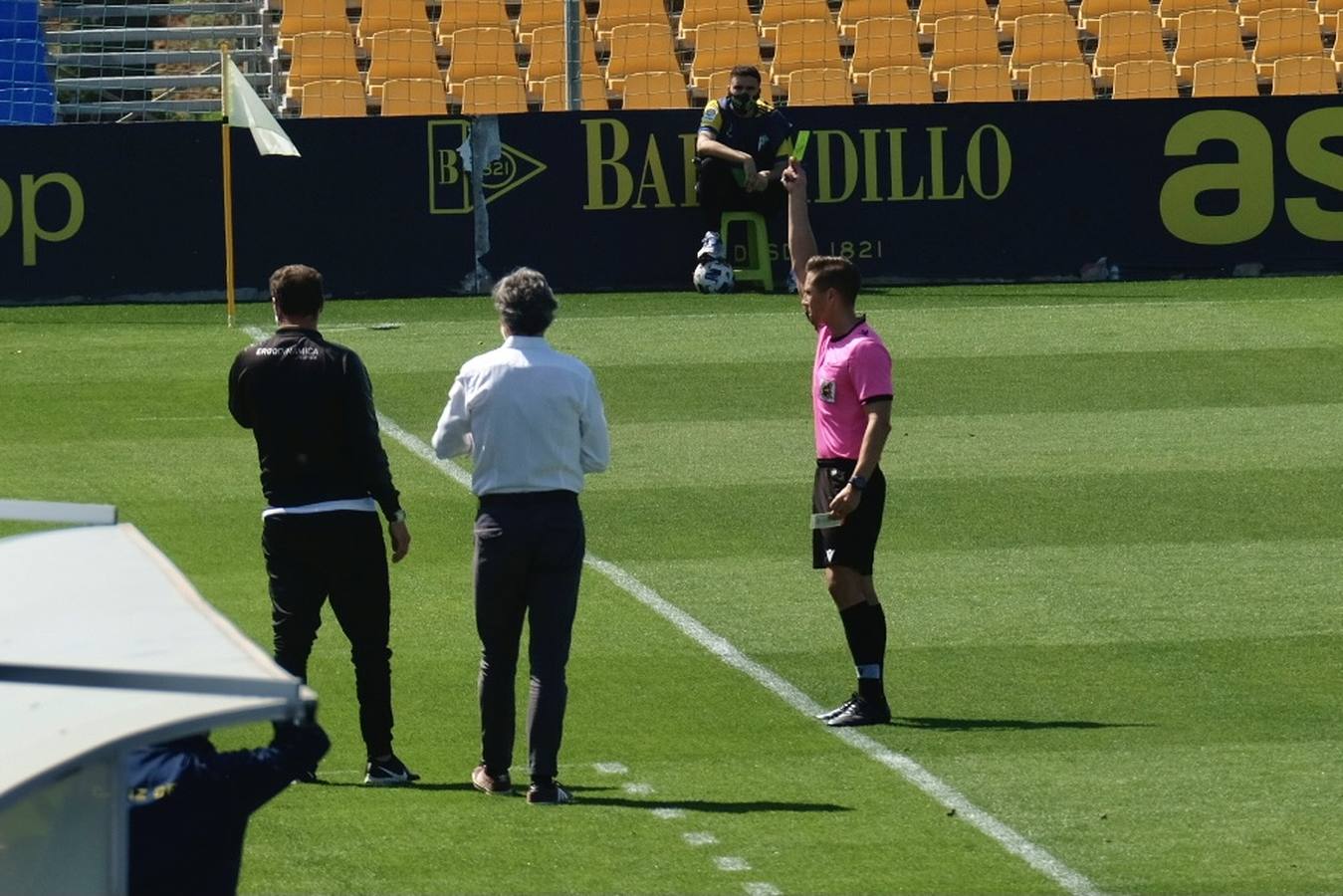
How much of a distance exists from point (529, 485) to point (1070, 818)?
2074 millimetres

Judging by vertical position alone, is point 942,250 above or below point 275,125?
below

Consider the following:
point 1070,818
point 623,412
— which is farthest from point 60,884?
point 623,412

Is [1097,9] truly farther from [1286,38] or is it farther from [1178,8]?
[1286,38]

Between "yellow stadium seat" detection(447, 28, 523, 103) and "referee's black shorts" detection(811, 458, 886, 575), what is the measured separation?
57.6 feet

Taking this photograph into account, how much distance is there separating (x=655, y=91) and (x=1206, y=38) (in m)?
6.72

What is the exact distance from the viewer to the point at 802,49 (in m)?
26.1

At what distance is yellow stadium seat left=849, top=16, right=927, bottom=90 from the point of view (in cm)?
2603

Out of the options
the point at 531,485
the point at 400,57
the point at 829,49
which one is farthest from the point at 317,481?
the point at 829,49

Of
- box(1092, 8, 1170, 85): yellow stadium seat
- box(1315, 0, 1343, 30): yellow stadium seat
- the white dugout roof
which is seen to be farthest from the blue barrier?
the white dugout roof

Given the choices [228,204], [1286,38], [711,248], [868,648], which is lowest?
[868,648]

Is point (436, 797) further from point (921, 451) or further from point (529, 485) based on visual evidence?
point (921, 451)

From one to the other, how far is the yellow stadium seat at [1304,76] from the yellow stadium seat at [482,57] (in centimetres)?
875

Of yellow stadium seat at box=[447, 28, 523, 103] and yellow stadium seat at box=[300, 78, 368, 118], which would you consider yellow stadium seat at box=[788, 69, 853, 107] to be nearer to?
yellow stadium seat at box=[447, 28, 523, 103]

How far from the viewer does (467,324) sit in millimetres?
19375
